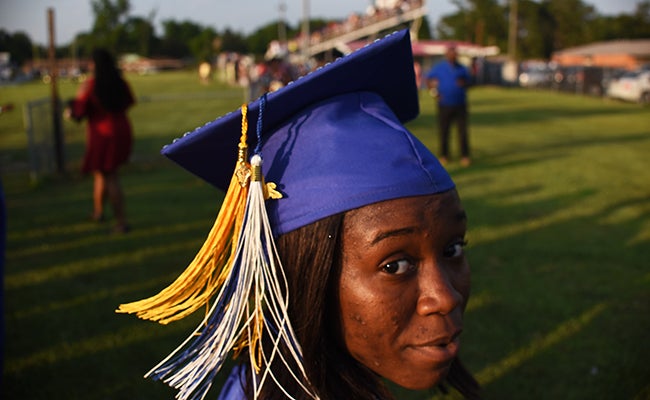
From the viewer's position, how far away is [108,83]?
5.55 meters

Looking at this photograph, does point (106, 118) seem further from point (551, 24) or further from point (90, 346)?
point (551, 24)

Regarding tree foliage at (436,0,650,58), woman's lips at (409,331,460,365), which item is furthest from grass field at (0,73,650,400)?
tree foliage at (436,0,650,58)

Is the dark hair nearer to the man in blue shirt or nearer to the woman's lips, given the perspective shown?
the woman's lips

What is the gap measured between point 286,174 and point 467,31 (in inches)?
3079

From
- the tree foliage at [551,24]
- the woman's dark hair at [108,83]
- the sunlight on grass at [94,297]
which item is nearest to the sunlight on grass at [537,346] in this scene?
the sunlight on grass at [94,297]

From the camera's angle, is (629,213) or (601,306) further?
(629,213)

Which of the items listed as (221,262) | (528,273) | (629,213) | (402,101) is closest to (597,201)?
(629,213)

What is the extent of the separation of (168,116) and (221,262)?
703 inches

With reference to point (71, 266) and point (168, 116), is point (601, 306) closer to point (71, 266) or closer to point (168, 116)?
point (71, 266)

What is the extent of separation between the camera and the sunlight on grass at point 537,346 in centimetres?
329

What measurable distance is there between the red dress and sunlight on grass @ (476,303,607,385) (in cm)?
415

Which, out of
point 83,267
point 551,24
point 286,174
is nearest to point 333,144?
point 286,174

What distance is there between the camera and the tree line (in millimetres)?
62594

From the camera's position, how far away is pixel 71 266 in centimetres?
510
